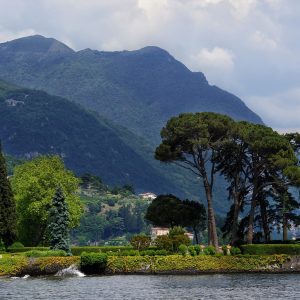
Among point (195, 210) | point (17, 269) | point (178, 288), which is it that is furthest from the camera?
point (195, 210)

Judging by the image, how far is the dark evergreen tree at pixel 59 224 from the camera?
251 ft

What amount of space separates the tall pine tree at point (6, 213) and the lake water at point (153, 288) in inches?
682

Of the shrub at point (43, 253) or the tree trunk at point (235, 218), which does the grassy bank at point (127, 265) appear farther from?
the tree trunk at point (235, 218)

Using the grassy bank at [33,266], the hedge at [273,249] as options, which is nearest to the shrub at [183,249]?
the hedge at [273,249]

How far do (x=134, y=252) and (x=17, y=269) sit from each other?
1177 cm

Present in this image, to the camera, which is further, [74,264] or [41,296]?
[74,264]

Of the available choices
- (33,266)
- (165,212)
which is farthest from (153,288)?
(165,212)

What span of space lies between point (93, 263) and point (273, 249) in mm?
19055

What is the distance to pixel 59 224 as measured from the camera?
7725 centimetres

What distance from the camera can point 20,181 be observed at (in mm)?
91625

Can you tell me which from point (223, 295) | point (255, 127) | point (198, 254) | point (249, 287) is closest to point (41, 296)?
point (223, 295)

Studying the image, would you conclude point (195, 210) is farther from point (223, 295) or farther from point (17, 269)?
point (223, 295)

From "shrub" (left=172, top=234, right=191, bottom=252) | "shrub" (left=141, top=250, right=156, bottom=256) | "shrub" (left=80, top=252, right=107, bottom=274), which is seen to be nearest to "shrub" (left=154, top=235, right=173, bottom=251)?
"shrub" (left=172, top=234, right=191, bottom=252)

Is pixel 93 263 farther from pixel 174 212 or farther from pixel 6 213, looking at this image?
pixel 174 212
